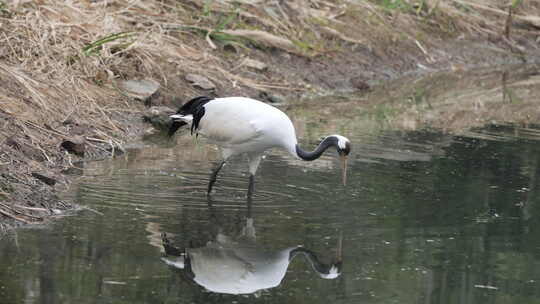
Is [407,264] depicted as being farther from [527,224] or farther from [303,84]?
[303,84]

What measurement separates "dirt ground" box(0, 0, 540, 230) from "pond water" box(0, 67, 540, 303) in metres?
0.45

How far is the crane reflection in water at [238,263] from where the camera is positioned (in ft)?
21.5

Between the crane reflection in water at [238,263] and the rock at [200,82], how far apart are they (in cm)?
544

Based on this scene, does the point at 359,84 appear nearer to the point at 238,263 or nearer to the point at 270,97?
the point at 270,97

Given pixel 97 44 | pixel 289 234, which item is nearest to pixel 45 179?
pixel 289 234

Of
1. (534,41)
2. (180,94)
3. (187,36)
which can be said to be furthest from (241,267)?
(534,41)

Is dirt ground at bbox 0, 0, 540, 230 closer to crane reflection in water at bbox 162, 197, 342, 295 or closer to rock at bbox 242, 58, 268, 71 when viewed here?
rock at bbox 242, 58, 268, 71

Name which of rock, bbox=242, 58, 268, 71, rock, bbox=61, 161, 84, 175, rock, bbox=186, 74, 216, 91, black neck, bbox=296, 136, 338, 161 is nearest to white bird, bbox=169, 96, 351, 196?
black neck, bbox=296, 136, 338, 161

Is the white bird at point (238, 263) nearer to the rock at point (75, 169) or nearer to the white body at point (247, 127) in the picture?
the white body at point (247, 127)

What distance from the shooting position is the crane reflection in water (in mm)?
6543

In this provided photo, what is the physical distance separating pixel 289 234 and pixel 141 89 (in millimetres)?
4891

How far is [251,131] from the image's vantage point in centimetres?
882

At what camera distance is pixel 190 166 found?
1000 centimetres

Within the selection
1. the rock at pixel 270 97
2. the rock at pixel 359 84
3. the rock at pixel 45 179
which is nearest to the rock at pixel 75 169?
the rock at pixel 45 179
